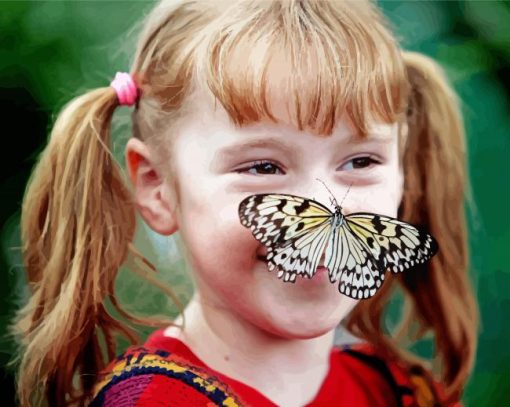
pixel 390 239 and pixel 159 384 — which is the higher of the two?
pixel 390 239

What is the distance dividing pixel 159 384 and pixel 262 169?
0.97 ft

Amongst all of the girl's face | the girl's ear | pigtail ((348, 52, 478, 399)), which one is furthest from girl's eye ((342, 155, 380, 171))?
the girl's ear

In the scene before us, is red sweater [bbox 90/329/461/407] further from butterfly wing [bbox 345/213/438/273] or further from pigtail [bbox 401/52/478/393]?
butterfly wing [bbox 345/213/438/273]

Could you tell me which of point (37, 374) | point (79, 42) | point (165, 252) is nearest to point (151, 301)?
point (165, 252)

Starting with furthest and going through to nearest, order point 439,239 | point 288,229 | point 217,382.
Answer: point 439,239 → point 217,382 → point 288,229

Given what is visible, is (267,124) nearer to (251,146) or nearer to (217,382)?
(251,146)

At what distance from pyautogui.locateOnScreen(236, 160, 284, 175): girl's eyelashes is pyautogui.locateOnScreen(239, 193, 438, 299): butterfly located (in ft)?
0.19

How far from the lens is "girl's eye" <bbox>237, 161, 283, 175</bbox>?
1.07 metres

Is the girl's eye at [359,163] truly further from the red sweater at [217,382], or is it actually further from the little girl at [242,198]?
the red sweater at [217,382]

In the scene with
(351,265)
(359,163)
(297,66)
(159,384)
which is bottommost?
(159,384)

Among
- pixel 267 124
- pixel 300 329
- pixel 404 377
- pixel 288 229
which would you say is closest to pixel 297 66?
pixel 267 124

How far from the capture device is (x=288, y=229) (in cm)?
101

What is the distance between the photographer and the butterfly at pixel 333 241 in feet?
3.31

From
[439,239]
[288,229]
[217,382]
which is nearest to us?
[288,229]
